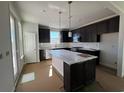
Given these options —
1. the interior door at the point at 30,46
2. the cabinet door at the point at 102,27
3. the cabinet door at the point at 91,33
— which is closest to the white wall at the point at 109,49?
the cabinet door at the point at 102,27

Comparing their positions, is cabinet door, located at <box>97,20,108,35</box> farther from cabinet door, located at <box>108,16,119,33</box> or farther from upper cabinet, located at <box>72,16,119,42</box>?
cabinet door, located at <box>108,16,119,33</box>

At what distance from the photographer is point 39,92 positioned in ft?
8.36

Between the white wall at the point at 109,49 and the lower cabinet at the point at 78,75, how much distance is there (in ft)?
7.14

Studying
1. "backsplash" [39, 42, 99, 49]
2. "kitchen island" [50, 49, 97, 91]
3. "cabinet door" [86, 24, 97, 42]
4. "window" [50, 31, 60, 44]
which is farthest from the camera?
"window" [50, 31, 60, 44]

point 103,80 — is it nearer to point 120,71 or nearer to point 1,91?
point 120,71

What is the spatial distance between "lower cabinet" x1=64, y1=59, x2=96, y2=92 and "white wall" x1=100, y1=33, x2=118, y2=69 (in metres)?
2.18

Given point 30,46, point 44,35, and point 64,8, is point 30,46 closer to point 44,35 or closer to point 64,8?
point 44,35

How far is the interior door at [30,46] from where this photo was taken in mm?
5762

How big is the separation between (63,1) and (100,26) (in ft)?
9.23

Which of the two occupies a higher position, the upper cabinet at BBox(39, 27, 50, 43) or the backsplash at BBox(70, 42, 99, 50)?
the upper cabinet at BBox(39, 27, 50, 43)

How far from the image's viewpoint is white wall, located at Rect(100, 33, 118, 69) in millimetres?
4377

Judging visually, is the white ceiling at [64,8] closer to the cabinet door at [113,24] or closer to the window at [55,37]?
the cabinet door at [113,24]

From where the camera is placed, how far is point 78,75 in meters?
2.53

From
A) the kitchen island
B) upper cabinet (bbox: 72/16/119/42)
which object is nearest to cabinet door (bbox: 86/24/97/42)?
upper cabinet (bbox: 72/16/119/42)
